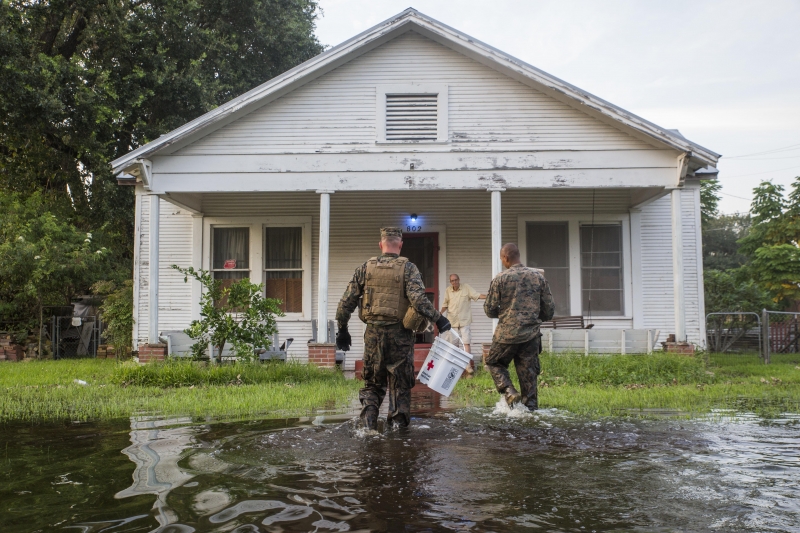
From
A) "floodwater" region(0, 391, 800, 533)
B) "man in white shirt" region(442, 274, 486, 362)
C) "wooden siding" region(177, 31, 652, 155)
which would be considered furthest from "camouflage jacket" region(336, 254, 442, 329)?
"wooden siding" region(177, 31, 652, 155)

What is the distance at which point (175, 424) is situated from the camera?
23.5 feet

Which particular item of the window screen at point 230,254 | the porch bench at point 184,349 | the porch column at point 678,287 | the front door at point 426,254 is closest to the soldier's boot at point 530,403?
the porch bench at point 184,349

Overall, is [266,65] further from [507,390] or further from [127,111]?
[507,390]

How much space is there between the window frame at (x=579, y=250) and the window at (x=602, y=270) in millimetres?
106

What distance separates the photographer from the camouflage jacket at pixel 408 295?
6.83 metres

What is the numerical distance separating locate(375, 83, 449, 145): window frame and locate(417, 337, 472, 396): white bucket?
6369 millimetres

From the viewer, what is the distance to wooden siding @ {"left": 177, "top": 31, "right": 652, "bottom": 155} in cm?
1283

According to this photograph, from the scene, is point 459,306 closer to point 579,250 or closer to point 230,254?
point 579,250

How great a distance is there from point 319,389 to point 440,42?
7.00m

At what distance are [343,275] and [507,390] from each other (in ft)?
25.1

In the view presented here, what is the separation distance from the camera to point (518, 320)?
25.5 ft

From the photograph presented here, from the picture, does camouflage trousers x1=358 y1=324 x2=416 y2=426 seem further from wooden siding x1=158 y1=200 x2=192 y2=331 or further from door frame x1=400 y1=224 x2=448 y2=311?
wooden siding x1=158 y1=200 x2=192 y2=331

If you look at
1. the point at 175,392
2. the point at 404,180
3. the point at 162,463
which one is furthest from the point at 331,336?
the point at 162,463

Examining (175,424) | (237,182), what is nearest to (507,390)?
(175,424)
